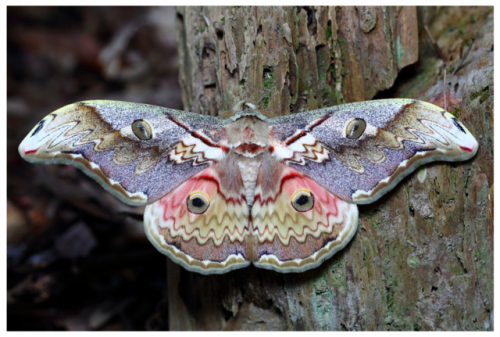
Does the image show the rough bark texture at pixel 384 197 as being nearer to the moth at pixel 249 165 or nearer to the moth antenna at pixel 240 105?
the moth antenna at pixel 240 105

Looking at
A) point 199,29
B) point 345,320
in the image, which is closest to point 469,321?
point 345,320

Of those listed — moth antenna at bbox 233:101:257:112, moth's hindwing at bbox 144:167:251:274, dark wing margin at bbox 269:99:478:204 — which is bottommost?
moth's hindwing at bbox 144:167:251:274

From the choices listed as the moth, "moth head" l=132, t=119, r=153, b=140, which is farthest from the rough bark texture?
"moth head" l=132, t=119, r=153, b=140

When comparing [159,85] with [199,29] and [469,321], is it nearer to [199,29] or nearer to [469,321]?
[199,29]

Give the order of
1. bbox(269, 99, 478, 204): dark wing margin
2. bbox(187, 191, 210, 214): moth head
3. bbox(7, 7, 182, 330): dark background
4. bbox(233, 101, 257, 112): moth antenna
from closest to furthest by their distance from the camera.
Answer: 1. bbox(269, 99, 478, 204): dark wing margin
2. bbox(187, 191, 210, 214): moth head
3. bbox(233, 101, 257, 112): moth antenna
4. bbox(7, 7, 182, 330): dark background

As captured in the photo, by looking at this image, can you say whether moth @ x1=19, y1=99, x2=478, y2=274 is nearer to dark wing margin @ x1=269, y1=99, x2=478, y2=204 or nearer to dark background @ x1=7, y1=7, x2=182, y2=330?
dark wing margin @ x1=269, y1=99, x2=478, y2=204

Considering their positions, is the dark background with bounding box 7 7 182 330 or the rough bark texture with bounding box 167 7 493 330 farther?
the dark background with bounding box 7 7 182 330

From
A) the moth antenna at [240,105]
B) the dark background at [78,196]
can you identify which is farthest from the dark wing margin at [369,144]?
the dark background at [78,196]
